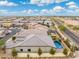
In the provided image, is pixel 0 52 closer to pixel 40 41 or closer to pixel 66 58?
pixel 40 41

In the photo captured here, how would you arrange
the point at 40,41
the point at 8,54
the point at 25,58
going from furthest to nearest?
the point at 40,41, the point at 8,54, the point at 25,58

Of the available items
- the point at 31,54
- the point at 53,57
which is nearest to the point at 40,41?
the point at 31,54

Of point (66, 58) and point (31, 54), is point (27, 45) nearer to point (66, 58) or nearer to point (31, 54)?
point (31, 54)

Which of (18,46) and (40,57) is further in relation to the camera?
(18,46)

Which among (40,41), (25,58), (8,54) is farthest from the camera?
(40,41)

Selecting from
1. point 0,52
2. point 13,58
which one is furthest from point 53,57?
point 0,52

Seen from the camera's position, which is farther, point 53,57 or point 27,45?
point 27,45

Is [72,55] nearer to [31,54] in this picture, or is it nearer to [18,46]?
[31,54]

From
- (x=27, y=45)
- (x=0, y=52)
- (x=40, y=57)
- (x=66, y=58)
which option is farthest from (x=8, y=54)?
(x=66, y=58)
